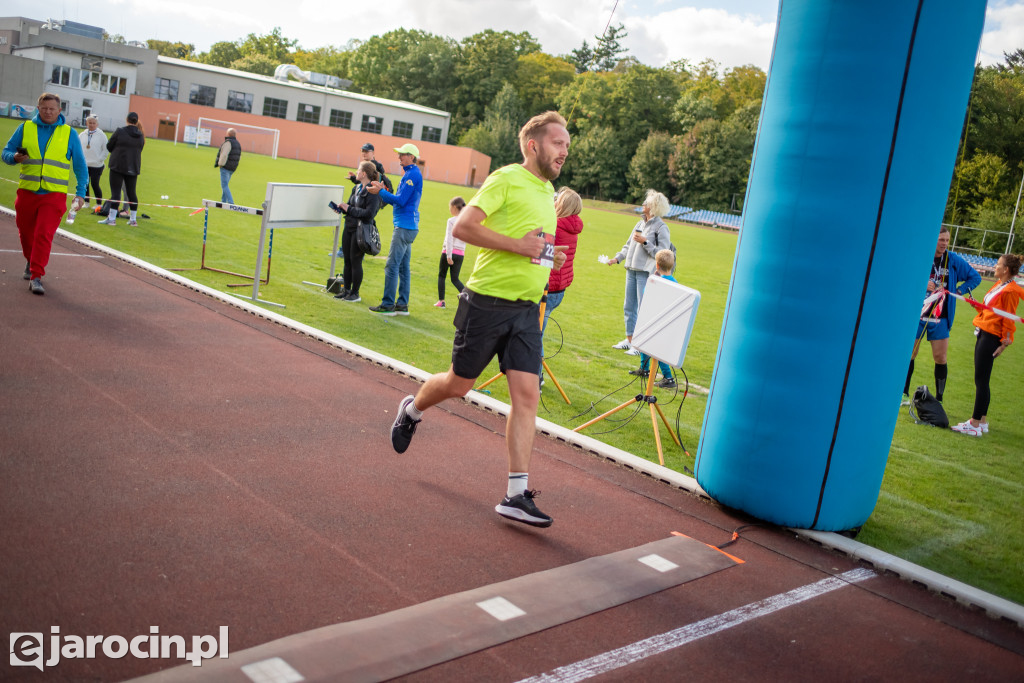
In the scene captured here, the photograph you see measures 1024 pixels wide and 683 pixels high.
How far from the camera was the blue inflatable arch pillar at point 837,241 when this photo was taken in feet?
15.3

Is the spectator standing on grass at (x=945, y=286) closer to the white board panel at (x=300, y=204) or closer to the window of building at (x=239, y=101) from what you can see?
the white board panel at (x=300, y=204)

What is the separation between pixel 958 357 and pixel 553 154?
42.3ft

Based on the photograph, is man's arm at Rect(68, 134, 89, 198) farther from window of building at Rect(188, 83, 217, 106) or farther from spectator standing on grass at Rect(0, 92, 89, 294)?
window of building at Rect(188, 83, 217, 106)

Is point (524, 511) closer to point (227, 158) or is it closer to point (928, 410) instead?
point (928, 410)

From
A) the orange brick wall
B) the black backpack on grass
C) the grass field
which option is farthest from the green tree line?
the black backpack on grass

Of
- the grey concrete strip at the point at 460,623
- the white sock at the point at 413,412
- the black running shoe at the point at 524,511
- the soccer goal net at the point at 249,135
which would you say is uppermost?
the soccer goal net at the point at 249,135

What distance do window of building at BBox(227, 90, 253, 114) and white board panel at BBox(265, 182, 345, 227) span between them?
7149cm

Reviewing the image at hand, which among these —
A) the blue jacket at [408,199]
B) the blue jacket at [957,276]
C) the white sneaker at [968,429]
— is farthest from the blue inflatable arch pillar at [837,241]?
the blue jacket at [408,199]

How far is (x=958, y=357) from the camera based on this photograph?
585 inches

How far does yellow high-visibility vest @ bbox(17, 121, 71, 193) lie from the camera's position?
8.73 metres

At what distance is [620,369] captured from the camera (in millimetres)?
9789

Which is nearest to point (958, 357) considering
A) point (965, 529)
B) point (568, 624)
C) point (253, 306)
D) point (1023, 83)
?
point (965, 529)

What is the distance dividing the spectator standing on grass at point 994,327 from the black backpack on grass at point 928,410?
11.3 inches

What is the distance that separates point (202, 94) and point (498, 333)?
80061 millimetres
